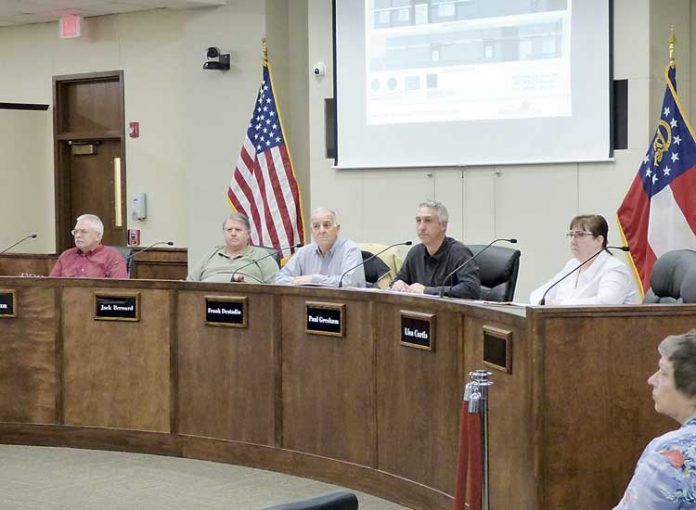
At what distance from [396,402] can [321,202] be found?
4.05 metres

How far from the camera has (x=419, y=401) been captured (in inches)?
189

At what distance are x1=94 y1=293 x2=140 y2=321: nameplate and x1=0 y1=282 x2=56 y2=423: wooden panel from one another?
0.28m

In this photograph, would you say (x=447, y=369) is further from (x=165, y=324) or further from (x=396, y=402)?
(x=165, y=324)

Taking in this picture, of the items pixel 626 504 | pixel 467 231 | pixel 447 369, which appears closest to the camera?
Answer: pixel 626 504

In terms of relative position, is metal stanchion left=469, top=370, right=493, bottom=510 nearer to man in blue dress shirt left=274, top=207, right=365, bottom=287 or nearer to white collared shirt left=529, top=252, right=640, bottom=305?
white collared shirt left=529, top=252, right=640, bottom=305

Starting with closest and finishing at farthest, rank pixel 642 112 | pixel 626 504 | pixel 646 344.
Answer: pixel 626 504 < pixel 646 344 < pixel 642 112

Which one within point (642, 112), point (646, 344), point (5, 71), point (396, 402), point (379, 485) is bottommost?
point (379, 485)

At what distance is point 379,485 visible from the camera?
5062 mm

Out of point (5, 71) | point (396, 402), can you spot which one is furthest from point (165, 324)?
point (5, 71)

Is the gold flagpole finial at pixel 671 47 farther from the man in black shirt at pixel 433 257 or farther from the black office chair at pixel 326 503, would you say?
the black office chair at pixel 326 503

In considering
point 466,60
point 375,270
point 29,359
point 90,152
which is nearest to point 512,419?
point 375,270

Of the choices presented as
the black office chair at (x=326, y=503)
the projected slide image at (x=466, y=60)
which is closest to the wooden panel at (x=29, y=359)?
the projected slide image at (x=466, y=60)

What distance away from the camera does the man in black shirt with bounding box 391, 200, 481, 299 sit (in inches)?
221

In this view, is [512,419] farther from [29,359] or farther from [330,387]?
[29,359]
